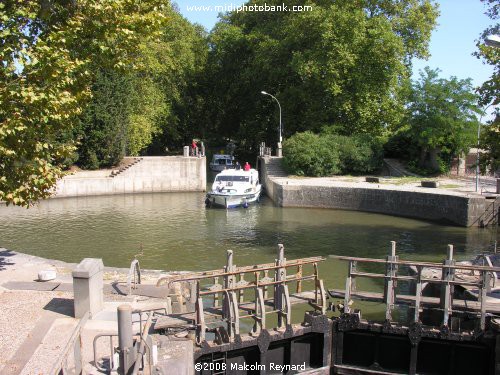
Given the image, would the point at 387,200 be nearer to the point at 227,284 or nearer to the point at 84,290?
the point at 227,284

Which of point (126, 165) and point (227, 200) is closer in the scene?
point (227, 200)

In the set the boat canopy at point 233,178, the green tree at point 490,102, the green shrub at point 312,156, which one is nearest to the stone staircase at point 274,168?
the green shrub at point 312,156

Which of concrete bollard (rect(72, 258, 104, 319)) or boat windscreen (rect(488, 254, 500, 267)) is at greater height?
concrete bollard (rect(72, 258, 104, 319))

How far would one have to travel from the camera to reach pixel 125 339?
695 centimetres

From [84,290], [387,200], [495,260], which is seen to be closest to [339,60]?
[387,200]

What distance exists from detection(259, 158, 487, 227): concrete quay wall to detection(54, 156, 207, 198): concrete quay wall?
8.14 metres

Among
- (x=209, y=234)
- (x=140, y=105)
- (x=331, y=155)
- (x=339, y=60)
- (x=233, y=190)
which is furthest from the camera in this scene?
(x=140, y=105)

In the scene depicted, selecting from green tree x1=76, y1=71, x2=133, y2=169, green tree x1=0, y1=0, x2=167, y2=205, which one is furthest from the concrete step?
green tree x1=76, y1=71, x2=133, y2=169

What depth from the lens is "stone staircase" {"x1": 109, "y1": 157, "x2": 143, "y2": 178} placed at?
133ft

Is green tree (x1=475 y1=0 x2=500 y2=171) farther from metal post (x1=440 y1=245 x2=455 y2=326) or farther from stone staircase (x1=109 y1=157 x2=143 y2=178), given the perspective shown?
stone staircase (x1=109 y1=157 x2=143 y2=178)

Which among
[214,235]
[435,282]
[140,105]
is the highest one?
[140,105]

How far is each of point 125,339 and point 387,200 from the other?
1044 inches

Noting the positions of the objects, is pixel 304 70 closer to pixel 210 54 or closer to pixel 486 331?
pixel 210 54

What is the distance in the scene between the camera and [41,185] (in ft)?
41.3
